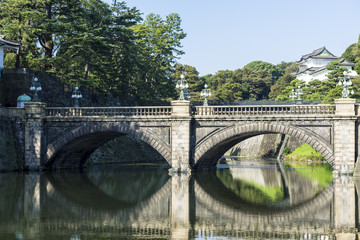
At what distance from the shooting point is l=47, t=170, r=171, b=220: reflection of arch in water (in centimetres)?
1864

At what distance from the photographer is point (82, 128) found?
3800cm

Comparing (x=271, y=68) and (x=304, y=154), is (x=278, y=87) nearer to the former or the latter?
(x=271, y=68)

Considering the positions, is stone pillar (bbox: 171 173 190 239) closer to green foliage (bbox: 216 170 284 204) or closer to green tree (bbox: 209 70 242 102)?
green foliage (bbox: 216 170 284 204)

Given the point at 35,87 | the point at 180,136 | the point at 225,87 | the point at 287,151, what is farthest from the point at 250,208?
the point at 225,87

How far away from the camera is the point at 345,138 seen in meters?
33.7

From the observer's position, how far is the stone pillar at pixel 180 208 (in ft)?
49.5

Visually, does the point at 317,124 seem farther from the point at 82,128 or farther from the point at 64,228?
the point at 64,228

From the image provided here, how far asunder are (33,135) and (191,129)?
12.4 metres

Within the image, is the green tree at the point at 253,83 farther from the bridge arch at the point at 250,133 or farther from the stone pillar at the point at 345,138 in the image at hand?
the stone pillar at the point at 345,138

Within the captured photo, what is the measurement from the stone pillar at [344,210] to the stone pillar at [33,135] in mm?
22050

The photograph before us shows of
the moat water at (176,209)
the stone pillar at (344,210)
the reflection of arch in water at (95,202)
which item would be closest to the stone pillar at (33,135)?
the moat water at (176,209)

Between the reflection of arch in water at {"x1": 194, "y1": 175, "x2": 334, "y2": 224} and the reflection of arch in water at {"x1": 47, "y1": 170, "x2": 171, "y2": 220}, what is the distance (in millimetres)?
2059

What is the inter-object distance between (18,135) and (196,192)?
18.7 metres

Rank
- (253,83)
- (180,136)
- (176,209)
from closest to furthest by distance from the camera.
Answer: (176,209) < (180,136) < (253,83)
